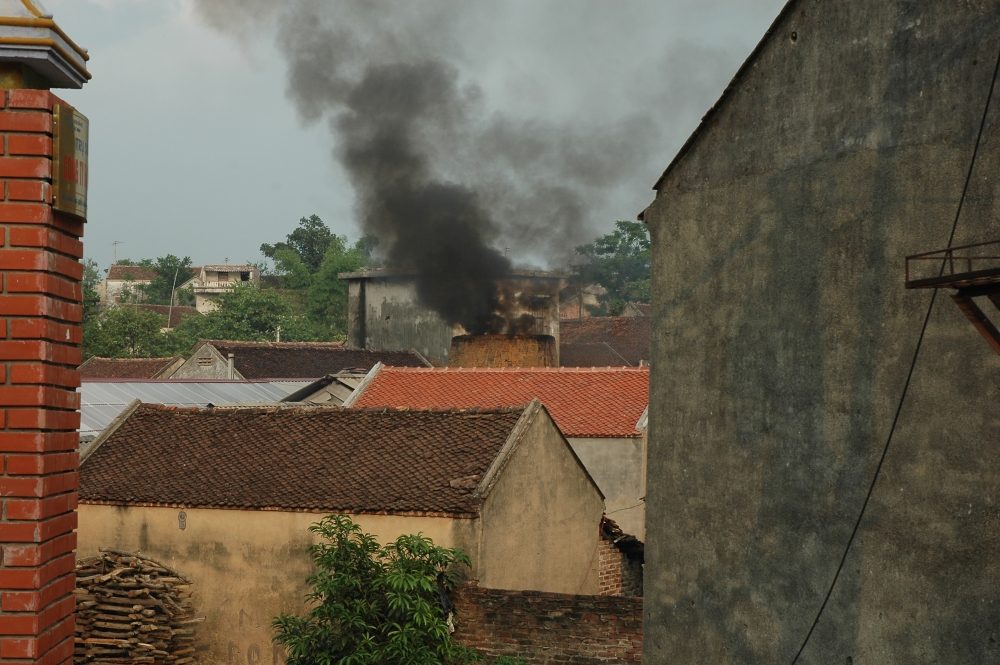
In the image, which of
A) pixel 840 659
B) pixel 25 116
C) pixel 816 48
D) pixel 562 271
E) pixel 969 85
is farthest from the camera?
pixel 562 271

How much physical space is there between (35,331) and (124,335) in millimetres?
60156

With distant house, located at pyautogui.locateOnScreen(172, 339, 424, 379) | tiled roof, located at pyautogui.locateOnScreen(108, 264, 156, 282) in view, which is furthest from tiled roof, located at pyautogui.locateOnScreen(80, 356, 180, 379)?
tiled roof, located at pyautogui.locateOnScreen(108, 264, 156, 282)

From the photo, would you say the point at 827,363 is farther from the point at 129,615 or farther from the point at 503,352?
the point at 503,352

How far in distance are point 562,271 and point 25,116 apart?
45435mm

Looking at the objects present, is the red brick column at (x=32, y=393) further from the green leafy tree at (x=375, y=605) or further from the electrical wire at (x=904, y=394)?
the green leafy tree at (x=375, y=605)

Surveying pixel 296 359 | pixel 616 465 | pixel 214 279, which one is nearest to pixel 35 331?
pixel 616 465

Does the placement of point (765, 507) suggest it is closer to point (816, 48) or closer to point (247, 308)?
point (816, 48)

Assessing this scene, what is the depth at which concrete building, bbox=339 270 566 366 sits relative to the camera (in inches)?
1858

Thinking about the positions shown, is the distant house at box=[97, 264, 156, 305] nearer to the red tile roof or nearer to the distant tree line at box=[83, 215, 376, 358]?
Answer: the distant tree line at box=[83, 215, 376, 358]

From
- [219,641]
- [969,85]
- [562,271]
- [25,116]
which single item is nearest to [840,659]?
[969,85]

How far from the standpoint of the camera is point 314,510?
17531 millimetres

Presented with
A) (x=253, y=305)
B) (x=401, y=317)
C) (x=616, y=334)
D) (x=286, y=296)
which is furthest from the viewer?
(x=286, y=296)

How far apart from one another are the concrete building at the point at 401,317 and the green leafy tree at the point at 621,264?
3260 centimetres

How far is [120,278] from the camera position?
11662 cm
